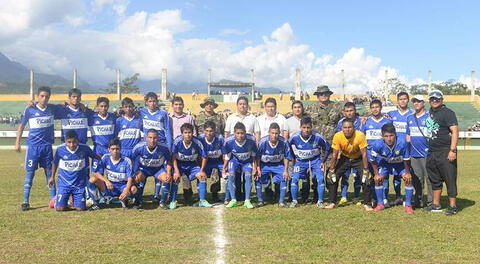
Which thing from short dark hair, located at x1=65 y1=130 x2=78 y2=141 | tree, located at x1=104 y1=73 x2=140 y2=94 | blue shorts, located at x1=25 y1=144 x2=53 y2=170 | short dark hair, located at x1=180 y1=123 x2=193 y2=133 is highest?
tree, located at x1=104 y1=73 x2=140 y2=94

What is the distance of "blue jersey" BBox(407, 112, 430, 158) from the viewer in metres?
7.22

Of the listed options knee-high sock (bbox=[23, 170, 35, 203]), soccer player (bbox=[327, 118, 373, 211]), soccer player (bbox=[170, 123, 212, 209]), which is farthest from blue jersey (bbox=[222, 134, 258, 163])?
knee-high sock (bbox=[23, 170, 35, 203])

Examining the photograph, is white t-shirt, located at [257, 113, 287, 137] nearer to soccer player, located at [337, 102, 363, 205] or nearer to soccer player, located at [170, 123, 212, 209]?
soccer player, located at [337, 102, 363, 205]

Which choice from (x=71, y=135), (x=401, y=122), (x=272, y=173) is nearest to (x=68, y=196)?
(x=71, y=135)

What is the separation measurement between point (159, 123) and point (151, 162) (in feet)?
2.94

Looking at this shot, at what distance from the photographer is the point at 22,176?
483 inches

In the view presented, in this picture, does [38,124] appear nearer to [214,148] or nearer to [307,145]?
[214,148]

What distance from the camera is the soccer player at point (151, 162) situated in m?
7.49

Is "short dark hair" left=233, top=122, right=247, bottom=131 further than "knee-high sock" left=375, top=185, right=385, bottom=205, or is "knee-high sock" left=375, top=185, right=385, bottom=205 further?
"short dark hair" left=233, top=122, right=247, bottom=131

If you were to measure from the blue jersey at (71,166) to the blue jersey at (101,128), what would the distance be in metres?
0.60

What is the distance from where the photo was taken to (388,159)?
24.2 ft

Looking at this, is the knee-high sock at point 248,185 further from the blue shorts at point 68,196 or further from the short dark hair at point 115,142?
the blue shorts at point 68,196

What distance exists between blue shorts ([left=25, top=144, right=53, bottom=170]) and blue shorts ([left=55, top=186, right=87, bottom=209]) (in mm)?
698

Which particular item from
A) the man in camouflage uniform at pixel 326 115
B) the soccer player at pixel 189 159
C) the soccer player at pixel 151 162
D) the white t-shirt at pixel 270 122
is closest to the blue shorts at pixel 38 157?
the soccer player at pixel 151 162
